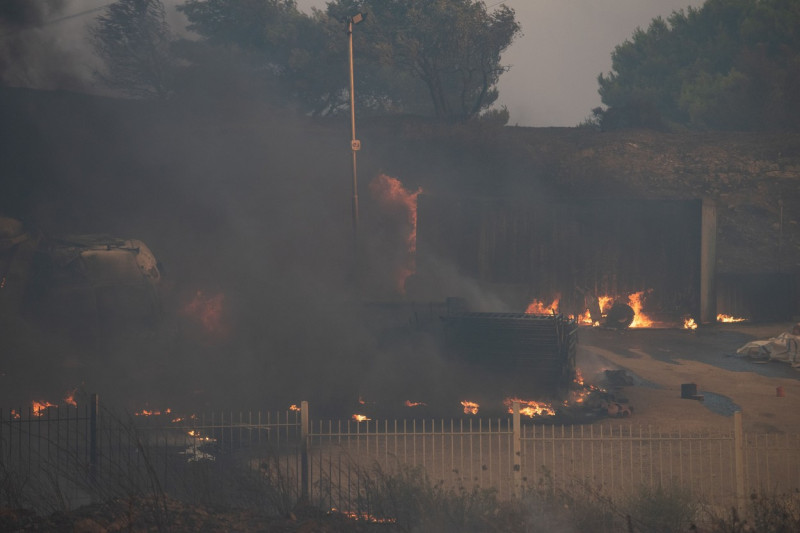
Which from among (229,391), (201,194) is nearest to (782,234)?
(201,194)

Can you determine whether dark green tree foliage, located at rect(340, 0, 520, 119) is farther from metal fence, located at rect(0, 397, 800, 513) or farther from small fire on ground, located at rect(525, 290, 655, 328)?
metal fence, located at rect(0, 397, 800, 513)

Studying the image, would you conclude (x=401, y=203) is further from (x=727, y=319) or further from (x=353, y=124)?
(x=727, y=319)

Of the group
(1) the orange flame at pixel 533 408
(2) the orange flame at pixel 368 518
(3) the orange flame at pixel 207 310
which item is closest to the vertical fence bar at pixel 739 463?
(2) the orange flame at pixel 368 518

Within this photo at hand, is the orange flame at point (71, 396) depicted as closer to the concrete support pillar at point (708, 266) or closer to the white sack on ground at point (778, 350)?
the white sack on ground at point (778, 350)

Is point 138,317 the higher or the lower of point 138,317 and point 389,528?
the higher

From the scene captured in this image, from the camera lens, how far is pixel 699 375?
18406mm

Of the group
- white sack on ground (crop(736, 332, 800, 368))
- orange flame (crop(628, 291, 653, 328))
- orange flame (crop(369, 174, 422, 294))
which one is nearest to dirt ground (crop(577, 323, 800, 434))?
white sack on ground (crop(736, 332, 800, 368))

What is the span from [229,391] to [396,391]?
332cm

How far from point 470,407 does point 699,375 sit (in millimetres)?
7318

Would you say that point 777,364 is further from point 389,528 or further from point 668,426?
point 389,528

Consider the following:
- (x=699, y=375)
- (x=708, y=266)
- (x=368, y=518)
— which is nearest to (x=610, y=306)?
(x=708, y=266)

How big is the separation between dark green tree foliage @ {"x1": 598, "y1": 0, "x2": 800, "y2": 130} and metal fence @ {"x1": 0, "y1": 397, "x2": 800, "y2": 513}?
37547mm

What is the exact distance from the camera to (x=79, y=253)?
1695 centimetres

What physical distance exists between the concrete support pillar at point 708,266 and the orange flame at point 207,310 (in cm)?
1732
